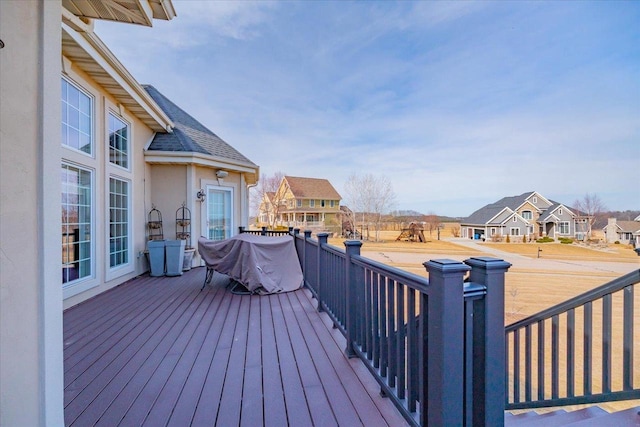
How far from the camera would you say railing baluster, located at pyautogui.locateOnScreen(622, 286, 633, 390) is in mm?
1712

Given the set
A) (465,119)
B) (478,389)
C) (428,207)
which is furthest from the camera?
(428,207)

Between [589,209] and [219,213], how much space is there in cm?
3742

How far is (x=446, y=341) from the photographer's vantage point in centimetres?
113

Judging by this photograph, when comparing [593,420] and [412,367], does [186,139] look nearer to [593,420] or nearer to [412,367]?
[412,367]

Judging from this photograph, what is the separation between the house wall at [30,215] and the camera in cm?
112

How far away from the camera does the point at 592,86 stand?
43.2 ft

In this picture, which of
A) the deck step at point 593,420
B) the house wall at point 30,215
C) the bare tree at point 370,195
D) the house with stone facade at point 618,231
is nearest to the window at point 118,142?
the house wall at point 30,215

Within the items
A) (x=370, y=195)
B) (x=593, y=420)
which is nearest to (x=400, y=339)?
(x=593, y=420)

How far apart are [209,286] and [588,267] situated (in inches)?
854

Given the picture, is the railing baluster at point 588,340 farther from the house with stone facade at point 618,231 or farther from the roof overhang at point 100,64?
the house with stone facade at point 618,231

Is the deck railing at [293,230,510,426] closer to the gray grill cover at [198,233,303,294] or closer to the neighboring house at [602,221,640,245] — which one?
the gray grill cover at [198,233,303,294]

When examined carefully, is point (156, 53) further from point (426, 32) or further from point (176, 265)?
point (426, 32)

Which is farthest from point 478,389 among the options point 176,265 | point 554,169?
point 554,169

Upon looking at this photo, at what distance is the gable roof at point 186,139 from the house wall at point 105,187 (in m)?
0.56
